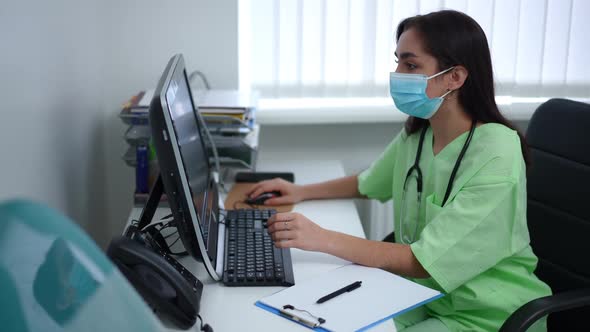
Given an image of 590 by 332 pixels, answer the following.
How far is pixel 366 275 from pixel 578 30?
150 centimetres

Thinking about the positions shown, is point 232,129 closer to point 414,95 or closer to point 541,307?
point 414,95

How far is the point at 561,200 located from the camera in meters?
1.66

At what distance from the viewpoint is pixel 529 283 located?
4.99 feet

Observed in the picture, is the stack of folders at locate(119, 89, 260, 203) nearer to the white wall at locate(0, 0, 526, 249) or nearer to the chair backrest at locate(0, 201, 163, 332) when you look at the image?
the white wall at locate(0, 0, 526, 249)

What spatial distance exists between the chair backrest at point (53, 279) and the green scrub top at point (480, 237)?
2.90 ft

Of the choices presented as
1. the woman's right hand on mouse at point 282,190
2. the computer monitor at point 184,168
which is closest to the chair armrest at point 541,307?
the computer monitor at point 184,168

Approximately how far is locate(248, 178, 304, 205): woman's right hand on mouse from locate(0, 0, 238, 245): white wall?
472 mm

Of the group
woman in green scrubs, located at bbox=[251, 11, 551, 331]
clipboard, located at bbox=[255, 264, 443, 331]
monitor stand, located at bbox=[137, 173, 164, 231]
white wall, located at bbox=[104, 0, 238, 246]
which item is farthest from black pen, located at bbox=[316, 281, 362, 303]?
white wall, located at bbox=[104, 0, 238, 246]

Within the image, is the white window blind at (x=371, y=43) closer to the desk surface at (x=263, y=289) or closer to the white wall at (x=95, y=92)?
the white wall at (x=95, y=92)

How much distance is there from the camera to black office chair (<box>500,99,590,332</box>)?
63.0 inches

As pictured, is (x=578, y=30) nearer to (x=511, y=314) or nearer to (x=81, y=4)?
(x=511, y=314)

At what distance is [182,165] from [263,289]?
0.30m

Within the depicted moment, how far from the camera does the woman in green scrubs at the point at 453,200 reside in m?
1.41

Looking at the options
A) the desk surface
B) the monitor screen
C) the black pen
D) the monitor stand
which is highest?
the monitor screen
